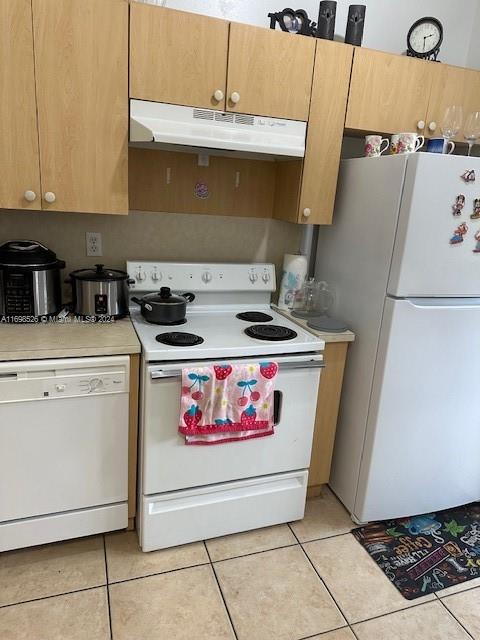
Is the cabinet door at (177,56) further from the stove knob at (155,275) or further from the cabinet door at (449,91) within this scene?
the cabinet door at (449,91)

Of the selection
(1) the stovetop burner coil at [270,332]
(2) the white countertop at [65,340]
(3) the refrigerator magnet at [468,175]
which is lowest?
(2) the white countertop at [65,340]

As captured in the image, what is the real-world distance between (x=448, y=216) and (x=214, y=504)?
5.04ft

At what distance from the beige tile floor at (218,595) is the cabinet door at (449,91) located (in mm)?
2046

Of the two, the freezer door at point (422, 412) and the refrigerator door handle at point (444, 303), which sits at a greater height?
the refrigerator door handle at point (444, 303)

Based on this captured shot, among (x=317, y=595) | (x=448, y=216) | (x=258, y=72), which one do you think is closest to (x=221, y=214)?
(x=258, y=72)

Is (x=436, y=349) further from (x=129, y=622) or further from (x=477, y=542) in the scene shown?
(x=129, y=622)

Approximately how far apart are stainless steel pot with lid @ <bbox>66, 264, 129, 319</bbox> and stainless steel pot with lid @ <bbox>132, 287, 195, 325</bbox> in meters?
0.11

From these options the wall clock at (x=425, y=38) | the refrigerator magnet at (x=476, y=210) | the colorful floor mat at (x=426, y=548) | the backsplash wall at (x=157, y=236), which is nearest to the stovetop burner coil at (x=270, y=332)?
the backsplash wall at (x=157, y=236)

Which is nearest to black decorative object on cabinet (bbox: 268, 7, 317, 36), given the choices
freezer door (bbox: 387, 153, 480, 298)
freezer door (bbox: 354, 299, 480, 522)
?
freezer door (bbox: 387, 153, 480, 298)

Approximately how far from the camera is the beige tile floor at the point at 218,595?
5.25 ft

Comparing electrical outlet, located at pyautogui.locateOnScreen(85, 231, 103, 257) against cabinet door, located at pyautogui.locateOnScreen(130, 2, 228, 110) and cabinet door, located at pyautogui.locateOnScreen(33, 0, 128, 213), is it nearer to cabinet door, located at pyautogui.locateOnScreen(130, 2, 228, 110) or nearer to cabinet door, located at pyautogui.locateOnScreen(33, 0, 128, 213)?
cabinet door, located at pyautogui.locateOnScreen(33, 0, 128, 213)

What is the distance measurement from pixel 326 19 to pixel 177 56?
747 millimetres

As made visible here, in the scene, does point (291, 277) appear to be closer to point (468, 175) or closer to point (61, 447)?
→ point (468, 175)

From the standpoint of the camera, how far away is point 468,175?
1784mm
